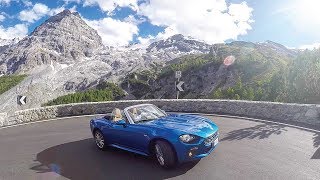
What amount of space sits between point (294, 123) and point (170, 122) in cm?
648

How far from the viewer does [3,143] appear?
487 inches

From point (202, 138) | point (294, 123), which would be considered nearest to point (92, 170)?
point (202, 138)

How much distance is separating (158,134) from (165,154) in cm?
51

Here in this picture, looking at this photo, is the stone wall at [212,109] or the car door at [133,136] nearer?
the car door at [133,136]

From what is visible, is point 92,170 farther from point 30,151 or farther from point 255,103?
point 255,103

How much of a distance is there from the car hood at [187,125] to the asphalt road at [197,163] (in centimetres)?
82

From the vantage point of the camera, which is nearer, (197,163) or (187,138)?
(187,138)

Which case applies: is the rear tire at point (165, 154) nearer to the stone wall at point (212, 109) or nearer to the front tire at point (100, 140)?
the front tire at point (100, 140)

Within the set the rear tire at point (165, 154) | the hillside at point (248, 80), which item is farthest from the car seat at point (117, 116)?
the hillside at point (248, 80)

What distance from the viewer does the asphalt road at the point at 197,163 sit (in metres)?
7.36

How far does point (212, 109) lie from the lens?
1733cm

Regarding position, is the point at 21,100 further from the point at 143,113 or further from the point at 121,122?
the point at 143,113

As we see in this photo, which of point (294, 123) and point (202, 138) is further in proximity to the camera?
point (294, 123)

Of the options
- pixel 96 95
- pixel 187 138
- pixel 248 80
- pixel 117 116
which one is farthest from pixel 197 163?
pixel 96 95
